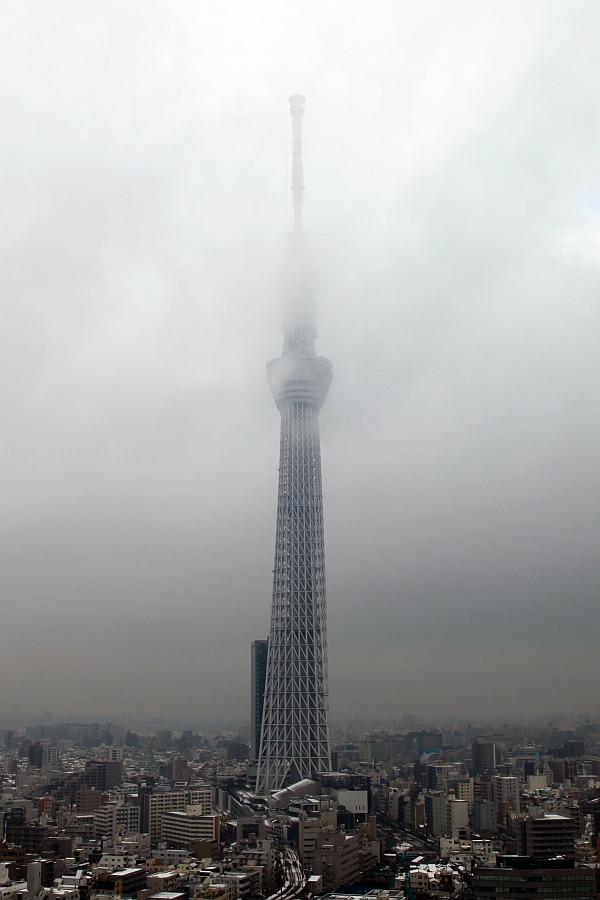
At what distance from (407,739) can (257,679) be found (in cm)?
532

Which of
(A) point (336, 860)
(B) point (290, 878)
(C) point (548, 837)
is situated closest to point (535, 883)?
(A) point (336, 860)

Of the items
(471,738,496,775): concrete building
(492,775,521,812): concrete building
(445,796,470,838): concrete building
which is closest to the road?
(445,796,470,838): concrete building

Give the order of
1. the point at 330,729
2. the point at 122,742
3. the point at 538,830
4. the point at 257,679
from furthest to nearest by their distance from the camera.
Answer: the point at 122,742 → the point at 257,679 → the point at 330,729 → the point at 538,830

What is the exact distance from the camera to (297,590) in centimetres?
2556

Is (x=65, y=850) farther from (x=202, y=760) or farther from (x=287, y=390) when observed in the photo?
(x=202, y=760)

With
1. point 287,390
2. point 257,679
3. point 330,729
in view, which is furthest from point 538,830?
point 257,679

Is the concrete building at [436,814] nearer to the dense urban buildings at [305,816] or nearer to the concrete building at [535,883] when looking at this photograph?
the dense urban buildings at [305,816]

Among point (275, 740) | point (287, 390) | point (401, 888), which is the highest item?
point (287, 390)

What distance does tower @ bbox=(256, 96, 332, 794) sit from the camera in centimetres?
2494

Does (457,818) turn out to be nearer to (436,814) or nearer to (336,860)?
(436,814)

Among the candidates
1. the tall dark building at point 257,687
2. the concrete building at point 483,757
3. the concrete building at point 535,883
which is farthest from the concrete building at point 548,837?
the tall dark building at point 257,687

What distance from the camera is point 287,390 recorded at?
2594cm

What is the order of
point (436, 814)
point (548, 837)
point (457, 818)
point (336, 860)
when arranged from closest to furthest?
1. point (336, 860)
2. point (548, 837)
3. point (457, 818)
4. point (436, 814)

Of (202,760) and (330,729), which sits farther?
(202,760)
